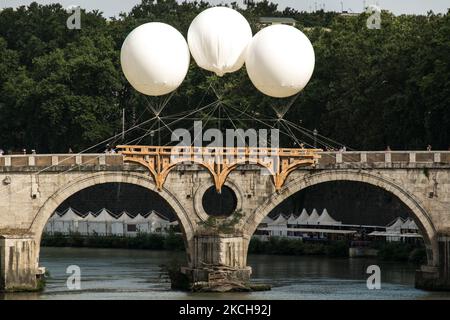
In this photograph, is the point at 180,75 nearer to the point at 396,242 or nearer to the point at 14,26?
the point at 396,242

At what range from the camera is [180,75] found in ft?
201

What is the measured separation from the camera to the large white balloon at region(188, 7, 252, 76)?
6034 cm

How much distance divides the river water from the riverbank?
47.2 inches

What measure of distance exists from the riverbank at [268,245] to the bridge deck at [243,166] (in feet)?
39.1

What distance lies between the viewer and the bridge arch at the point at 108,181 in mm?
77125

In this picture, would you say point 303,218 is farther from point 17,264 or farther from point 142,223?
point 17,264

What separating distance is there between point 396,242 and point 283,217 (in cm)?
1251

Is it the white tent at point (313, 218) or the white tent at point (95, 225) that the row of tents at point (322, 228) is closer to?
the white tent at point (313, 218)

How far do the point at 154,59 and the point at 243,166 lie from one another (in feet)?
58.5

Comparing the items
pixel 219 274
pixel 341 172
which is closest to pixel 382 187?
pixel 341 172

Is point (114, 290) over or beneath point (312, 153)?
beneath

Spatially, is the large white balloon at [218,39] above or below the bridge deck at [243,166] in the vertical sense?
above

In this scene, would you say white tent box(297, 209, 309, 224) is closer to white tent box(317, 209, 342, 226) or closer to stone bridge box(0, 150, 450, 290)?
white tent box(317, 209, 342, 226)
